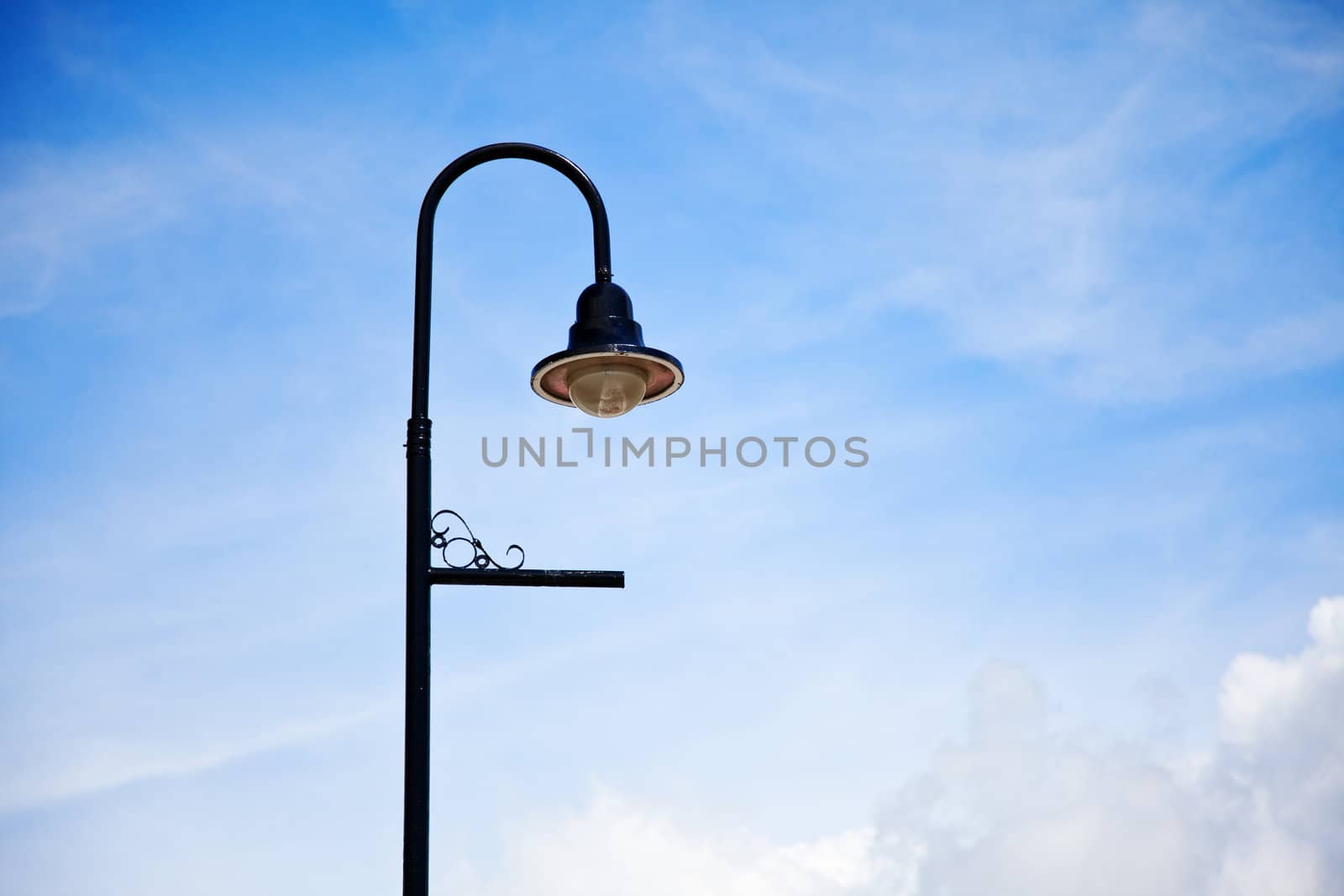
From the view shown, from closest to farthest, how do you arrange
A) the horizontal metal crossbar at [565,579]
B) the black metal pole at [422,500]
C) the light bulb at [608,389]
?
the black metal pole at [422,500] → the horizontal metal crossbar at [565,579] → the light bulb at [608,389]

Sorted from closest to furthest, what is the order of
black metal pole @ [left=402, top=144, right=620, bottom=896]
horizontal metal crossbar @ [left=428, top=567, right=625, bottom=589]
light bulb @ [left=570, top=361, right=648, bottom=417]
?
black metal pole @ [left=402, top=144, right=620, bottom=896] → horizontal metal crossbar @ [left=428, top=567, right=625, bottom=589] → light bulb @ [left=570, top=361, right=648, bottom=417]

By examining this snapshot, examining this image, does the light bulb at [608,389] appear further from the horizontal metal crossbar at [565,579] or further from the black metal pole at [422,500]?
the horizontal metal crossbar at [565,579]

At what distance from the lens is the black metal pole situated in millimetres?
4949

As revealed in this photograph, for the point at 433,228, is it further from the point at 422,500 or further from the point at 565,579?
the point at 565,579

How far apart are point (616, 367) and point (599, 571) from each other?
3.13ft

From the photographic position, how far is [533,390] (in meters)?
5.91

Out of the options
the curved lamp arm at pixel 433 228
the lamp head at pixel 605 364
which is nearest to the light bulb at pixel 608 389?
the lamp head at pixel 605 364

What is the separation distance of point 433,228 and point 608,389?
1.10m

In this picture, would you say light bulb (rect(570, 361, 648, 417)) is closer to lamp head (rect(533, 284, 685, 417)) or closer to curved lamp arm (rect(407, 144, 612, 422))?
lamp head (rect(533, 284, 685, 417))

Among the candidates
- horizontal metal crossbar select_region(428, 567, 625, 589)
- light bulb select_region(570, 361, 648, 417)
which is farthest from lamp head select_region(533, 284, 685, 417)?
horizontal metal crossbar select_region(428, 567, 625, 589)

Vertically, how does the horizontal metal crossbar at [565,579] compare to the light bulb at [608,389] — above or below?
below

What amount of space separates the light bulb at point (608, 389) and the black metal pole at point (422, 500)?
512 mm

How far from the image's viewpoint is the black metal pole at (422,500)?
4.95m

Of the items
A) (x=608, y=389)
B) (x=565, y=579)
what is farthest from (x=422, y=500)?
(x=608, y=389)
